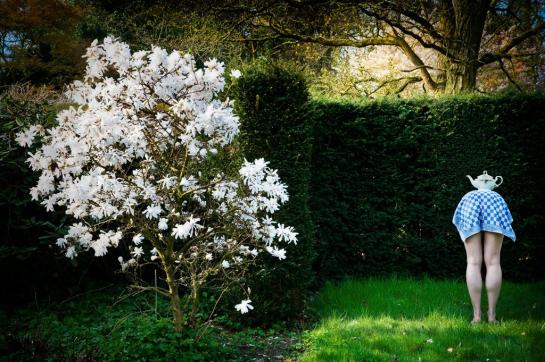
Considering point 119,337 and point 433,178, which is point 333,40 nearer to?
point 433,178

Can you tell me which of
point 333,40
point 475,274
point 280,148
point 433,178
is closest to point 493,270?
point 475,274

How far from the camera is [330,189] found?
21.1ft

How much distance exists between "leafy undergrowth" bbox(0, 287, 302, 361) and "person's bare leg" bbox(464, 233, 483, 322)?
1.80 m

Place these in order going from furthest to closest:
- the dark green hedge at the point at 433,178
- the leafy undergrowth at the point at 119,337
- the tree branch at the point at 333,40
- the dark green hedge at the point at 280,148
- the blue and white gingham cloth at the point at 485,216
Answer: the tree branch at the point at 333,40, the dark green hedge at the point at 433,178, the dark green hedge at the point at 280,148, the blue and white gingham cloth at the point at 485,216, the leafy undergrowth at the point at 119,337

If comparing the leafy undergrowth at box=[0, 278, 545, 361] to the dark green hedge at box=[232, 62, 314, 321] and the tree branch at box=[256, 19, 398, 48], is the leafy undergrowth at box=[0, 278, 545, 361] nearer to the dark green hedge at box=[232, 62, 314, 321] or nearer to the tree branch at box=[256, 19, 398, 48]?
the dark green hedge at box=[232, 62, 314, 321]

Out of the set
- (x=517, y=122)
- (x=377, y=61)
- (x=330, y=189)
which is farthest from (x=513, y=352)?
(x=377, y=61)

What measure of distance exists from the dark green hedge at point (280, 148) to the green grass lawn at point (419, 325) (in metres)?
0.52

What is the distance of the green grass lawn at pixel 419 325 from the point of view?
3867 millimetres

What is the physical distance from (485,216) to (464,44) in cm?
488

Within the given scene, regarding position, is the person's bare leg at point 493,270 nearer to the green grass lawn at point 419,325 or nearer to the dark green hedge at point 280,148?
the green grass lawn at point 419,325

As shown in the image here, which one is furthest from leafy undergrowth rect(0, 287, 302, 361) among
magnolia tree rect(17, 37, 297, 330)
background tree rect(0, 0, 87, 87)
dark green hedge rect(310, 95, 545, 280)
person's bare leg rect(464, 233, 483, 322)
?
background tree rect(0, 0, 87, 87)

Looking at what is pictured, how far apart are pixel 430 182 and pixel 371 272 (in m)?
1.54

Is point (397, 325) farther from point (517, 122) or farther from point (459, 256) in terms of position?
point (517, 122)

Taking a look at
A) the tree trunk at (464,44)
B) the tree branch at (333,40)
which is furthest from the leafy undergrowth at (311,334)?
the tree branch at (333,40)
